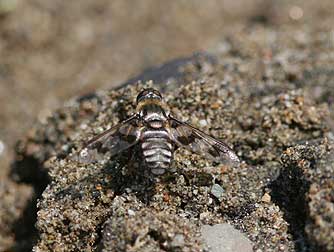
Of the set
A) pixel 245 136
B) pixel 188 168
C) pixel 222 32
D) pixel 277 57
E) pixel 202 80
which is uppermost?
pixel 222 32

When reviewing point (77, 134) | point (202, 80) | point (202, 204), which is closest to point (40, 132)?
point (77, 134)

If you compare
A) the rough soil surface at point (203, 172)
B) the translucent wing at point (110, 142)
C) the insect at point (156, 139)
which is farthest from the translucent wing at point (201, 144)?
the translucent wing at point (110, 142)

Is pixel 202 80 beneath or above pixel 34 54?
beneath

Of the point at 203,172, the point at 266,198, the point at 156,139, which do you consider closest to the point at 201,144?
the point at 203,172

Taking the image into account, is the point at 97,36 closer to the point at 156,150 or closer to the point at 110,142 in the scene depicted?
the point at 110,142

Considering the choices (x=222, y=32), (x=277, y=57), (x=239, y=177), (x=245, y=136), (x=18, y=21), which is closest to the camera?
(x=239, y=177)

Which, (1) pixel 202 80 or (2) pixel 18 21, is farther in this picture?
(2) pixel 18 21

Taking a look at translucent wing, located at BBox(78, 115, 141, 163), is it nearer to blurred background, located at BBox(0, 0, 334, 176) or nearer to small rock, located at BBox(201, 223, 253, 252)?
small rock, located at BBox(201, 223, 253, 252)

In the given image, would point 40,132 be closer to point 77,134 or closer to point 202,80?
point 77,134
